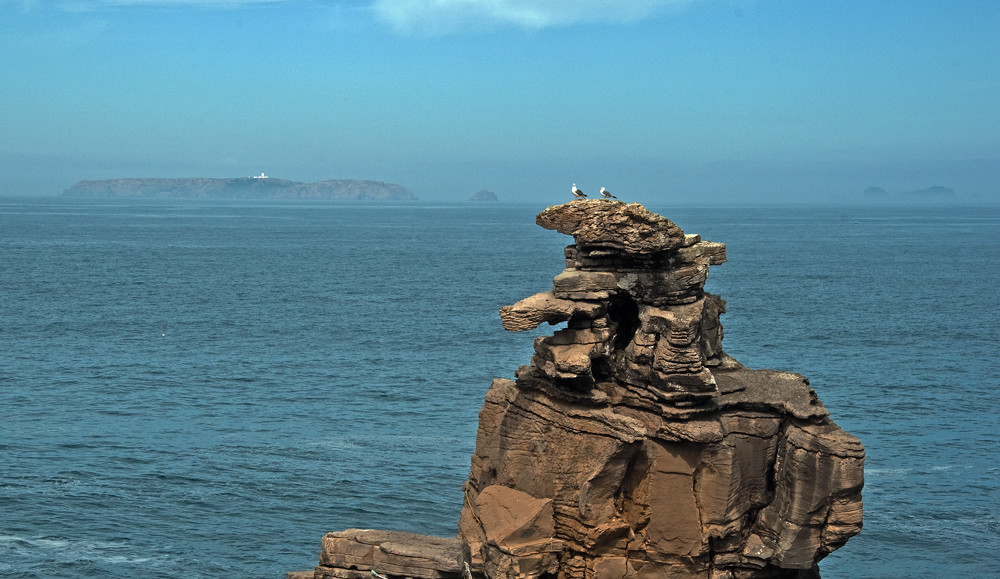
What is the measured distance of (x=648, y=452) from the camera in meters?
27.5

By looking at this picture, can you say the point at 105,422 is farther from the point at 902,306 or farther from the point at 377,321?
the point at 902,306

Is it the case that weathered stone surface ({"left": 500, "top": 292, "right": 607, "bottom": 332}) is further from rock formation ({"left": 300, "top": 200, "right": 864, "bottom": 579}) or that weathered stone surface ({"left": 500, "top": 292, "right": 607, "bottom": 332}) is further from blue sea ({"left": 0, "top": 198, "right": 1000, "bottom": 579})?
blue sea ({"left": 0, "top": 198, "right": 1000, "bottom": 579})

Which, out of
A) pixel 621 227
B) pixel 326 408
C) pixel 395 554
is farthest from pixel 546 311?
pixel 326 408

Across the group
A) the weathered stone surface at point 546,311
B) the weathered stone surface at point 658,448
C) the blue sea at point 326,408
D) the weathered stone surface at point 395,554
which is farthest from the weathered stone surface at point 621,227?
the blue sea at point 326,408

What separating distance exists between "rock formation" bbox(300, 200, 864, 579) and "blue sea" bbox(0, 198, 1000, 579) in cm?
1746

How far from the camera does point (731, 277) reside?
453ft

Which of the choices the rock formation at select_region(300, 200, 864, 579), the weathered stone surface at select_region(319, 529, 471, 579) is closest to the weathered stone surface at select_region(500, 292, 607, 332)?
the rock formation at select_region(300, 200, 864, 579)

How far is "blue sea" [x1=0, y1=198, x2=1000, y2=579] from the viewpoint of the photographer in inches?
1802

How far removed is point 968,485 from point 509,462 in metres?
32.9

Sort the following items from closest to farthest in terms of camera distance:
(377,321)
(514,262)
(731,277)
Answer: (377,321) → (731,277) → (514,262)

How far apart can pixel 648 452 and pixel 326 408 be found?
1706 inches

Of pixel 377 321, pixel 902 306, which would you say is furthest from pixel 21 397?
pixel 902 306

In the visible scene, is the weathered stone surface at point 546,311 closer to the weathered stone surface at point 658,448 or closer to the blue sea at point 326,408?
the weathered stone surface at point 658,448

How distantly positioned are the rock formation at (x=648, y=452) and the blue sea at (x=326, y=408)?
1746 centimetres
